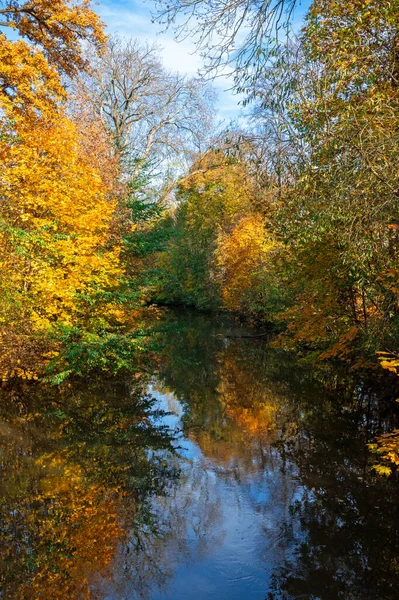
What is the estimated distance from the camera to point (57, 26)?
1127 cm

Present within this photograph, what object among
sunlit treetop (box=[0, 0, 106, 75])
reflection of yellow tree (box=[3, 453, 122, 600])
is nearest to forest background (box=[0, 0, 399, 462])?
sunlit treetop (box=[0, 0, 106, 75])

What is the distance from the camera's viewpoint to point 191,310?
139 ft

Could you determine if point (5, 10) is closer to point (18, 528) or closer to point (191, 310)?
point (18, 528)

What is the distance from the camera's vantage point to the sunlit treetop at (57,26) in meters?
10.8

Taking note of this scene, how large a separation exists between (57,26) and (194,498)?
10410mm

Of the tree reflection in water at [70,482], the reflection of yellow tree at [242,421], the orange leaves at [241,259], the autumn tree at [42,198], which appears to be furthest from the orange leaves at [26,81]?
the orange leaves at [241,259]

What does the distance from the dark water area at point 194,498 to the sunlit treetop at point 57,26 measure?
8.24m

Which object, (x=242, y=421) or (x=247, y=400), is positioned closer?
(x=242, y=421)

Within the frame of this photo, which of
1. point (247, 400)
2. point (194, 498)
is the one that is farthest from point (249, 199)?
point (194, 498)

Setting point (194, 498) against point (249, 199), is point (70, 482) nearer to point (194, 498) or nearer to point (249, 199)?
point (194, 498)

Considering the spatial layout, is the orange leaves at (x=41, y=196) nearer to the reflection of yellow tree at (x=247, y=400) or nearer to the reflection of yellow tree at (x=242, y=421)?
the reflection of yellow tree at (x=242, y=421)

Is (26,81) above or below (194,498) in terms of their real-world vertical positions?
above

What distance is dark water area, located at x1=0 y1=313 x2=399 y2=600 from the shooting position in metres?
5.42

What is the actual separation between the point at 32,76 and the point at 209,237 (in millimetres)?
29119
